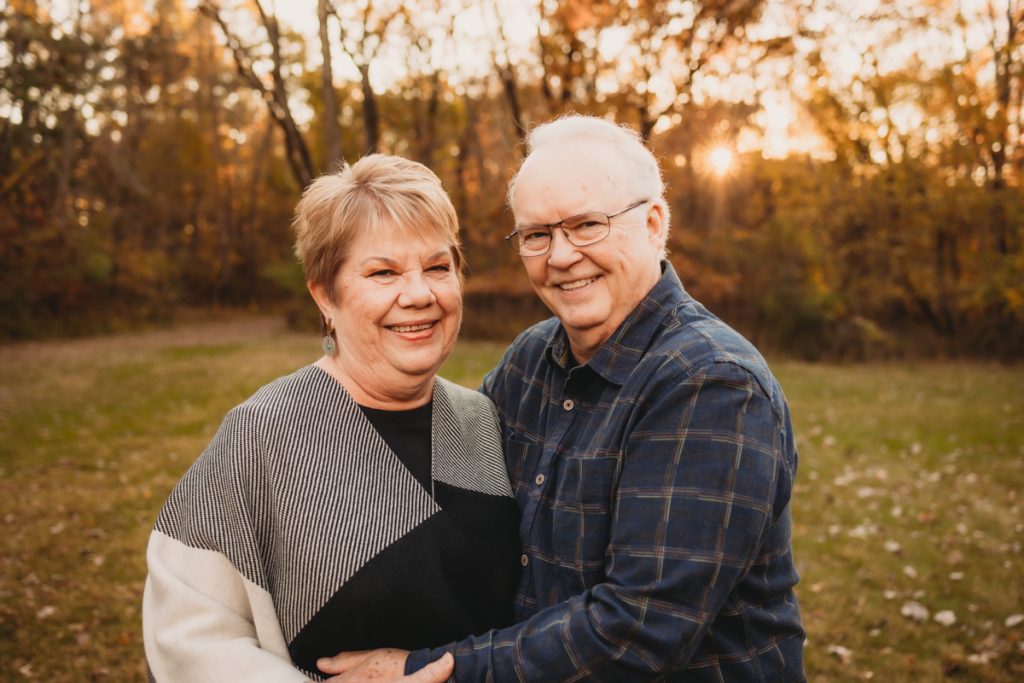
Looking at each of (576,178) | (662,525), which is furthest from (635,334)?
(662,525)

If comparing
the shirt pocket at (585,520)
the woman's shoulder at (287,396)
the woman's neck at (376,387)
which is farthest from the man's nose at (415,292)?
the shirt pocket at (585,520)

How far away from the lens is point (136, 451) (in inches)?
329

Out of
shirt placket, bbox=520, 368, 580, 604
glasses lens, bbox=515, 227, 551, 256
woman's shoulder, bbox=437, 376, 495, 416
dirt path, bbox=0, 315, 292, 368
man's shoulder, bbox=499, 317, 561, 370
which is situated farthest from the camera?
dirt path, bbox=0, 315, 292, 368

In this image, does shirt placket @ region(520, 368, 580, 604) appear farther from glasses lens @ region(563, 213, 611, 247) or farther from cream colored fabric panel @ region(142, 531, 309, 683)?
cream colored fabric panel @ region(142, 531, 309, 683)

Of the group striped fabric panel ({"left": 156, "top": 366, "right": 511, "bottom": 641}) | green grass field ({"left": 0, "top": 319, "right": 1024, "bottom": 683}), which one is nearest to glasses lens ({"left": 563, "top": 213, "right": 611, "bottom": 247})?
striped fabric panel ({"left": 156, "top": 366, "right": 511, "bottom": 641})

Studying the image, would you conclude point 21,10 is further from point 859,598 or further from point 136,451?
point 859,598

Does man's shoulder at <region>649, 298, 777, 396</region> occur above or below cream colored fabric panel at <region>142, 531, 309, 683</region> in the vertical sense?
above

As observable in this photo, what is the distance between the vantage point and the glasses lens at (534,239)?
7.11 ft

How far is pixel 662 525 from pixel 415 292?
100 centimetres

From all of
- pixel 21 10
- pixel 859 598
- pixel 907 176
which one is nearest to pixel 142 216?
pixel 21 10

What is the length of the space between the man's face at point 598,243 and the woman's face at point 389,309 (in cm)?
37

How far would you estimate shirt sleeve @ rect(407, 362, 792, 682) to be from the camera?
1615mm

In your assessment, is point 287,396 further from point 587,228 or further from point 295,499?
point 587,228

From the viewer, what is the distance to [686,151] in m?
20.2
